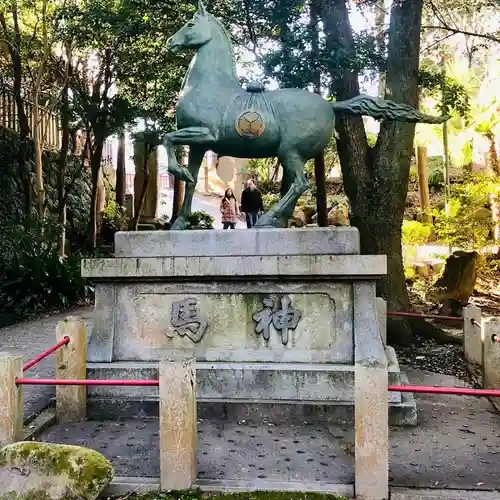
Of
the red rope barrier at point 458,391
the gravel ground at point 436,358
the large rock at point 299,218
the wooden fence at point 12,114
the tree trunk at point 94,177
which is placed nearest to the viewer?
the red rope barrier at point 458,391

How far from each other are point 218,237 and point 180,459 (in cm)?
231

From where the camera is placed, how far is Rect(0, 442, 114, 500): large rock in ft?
11.3

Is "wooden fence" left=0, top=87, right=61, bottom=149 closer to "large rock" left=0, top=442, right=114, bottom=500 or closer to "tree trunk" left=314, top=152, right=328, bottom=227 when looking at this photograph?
"tree trunk" left=314, top=152, right=328, bottom=227

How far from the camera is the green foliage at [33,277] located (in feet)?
39.2

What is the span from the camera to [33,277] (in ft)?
40.4

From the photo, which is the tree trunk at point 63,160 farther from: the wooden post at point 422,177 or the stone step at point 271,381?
the wooden post at point 422,177

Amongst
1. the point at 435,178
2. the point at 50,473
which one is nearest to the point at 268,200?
the point at 435,178

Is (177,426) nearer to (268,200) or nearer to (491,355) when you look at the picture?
(491,355)

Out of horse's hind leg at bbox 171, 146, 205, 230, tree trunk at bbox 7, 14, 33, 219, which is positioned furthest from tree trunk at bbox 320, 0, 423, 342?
tree trunk at bbox 7, 14, 33, 219

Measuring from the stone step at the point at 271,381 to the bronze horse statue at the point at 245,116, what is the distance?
1486mm

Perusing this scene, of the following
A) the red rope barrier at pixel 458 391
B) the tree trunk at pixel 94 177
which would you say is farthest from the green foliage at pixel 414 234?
the red rope barrier at pixel 458 391

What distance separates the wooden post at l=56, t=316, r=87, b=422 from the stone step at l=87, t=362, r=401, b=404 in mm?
249

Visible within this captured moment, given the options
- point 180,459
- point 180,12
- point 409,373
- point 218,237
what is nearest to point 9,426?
point 180,459

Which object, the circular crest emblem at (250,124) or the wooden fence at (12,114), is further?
the wooden fence at (12,114)
